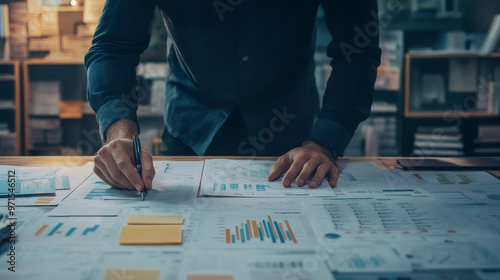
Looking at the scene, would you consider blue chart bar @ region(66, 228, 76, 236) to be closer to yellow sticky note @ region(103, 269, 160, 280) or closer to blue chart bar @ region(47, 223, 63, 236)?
blue chart bar @ region(47, 223, 63, 236)

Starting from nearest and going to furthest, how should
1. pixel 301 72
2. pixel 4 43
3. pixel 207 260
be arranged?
pixel 207 260 → pixel 301 72 → pixel 4 43

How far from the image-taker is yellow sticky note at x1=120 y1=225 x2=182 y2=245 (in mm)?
668

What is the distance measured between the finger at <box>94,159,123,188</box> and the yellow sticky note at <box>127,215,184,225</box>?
7.1 inches

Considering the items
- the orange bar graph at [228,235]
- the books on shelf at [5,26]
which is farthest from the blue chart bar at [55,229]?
the books on shelf at [5,26]

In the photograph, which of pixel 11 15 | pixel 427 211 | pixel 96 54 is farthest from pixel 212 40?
pixel 11 15

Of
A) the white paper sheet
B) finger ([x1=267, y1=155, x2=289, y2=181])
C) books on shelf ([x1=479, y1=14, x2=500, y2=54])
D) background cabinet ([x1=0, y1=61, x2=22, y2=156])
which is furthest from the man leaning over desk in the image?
background cabinet ([x1=0, y1=61, x2=22, y2=156])

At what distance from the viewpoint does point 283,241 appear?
674 mm

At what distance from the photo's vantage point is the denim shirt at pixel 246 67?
122cm

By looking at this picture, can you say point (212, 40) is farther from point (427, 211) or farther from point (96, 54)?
point (427, 211)

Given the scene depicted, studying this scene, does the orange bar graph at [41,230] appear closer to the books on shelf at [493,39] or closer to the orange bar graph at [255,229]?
the orange bar graph at [255,229]

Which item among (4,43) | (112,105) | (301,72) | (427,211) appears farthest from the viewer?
(4,43)

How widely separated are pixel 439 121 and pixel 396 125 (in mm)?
292

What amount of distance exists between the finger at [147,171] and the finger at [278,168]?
0.74 feet

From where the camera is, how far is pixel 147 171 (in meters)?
0.93
